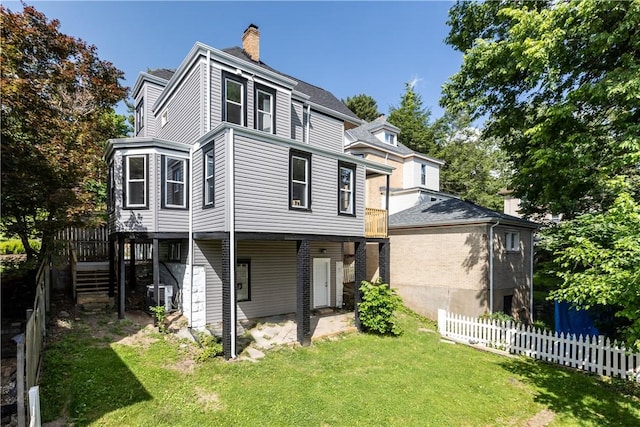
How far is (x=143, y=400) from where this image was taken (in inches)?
247

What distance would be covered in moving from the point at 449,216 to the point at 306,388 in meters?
10.9

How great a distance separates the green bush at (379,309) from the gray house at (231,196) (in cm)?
107

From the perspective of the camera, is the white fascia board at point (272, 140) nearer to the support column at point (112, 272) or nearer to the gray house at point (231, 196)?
the gray house at point (231, 196)

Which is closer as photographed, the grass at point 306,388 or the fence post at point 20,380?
the fence post at point 20,380

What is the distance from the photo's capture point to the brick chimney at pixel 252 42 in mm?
15828

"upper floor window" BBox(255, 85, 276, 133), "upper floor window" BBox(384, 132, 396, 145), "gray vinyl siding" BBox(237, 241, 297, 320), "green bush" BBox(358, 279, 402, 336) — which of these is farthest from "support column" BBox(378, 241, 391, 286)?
"upper floor window" BBox(384, 132, 396, 145)

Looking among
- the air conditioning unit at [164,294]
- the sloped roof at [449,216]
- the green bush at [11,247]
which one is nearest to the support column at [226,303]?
the air conditioning unit at [164,294]

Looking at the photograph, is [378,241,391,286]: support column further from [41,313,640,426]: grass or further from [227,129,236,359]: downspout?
[227,129,236,359]: downspout

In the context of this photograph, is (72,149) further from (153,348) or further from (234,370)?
(234,370)

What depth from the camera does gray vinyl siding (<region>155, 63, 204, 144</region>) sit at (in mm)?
11078

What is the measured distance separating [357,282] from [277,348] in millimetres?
4028

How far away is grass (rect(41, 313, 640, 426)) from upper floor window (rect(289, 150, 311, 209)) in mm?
4779

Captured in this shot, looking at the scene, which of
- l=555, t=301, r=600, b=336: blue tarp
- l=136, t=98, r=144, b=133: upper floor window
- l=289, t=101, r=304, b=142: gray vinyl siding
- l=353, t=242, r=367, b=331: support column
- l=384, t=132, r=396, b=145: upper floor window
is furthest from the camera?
l=384, t=132, r=396, b=145: upper floor window

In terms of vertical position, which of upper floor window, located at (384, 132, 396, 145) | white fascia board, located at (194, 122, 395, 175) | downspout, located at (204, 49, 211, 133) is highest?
upper floor window, located at (384, 132, 396, 145)
